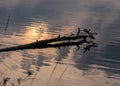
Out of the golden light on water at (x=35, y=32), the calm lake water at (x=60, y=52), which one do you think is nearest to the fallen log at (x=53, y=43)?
the calm lake water at (x=60, y=52)

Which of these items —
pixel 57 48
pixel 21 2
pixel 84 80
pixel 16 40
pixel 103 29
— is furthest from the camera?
pixel 21 2

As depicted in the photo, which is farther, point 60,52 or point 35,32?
point 35,32

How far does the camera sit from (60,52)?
23.3 m

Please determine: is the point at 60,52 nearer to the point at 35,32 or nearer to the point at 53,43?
the point at 53,43

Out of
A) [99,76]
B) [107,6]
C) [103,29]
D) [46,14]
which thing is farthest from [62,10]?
[99,76]

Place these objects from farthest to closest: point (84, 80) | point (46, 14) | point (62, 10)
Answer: point (62, 10) < point (46, 14) < point (84, 80)

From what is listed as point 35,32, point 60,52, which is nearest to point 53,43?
point 60,52

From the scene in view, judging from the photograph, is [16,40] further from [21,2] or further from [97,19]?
[21,2]

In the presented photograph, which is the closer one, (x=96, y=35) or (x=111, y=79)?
(x=111, y=79)

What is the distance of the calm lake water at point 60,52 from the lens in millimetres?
17578

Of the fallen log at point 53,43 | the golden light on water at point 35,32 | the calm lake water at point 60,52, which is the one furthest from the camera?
the golden light on water at point 35,32

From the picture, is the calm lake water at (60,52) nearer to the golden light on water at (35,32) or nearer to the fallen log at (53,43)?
the golden light on water at (35,32)

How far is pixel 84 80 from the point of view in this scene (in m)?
17.4

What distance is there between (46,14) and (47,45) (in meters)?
15.3
